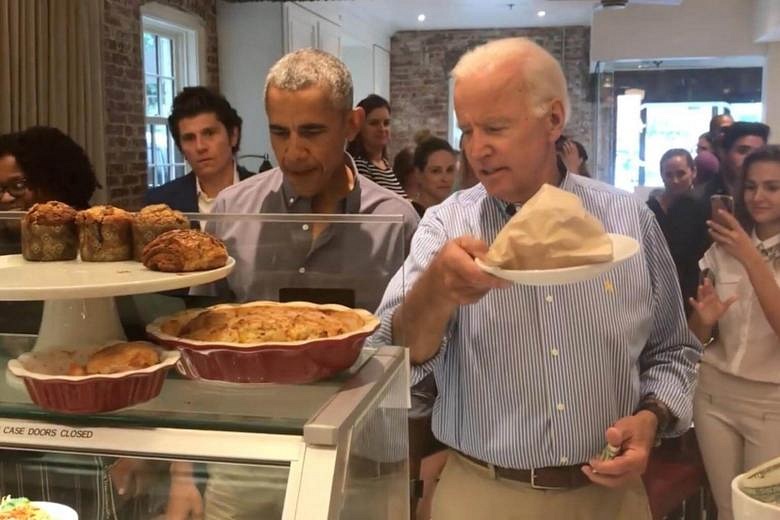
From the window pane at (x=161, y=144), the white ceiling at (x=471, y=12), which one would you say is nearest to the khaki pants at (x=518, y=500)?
the window pane at (x=161, y=144)

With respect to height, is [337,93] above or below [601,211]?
above

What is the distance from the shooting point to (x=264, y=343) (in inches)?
32.7

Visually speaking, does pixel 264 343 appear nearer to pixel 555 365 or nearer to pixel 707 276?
pixel 555 365

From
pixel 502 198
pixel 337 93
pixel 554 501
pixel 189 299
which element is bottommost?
pixel 554 501

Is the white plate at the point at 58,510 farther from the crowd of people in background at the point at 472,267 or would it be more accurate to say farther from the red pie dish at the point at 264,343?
the red pie dish at the point at 264,343

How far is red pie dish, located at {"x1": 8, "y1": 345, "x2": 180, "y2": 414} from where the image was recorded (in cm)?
80

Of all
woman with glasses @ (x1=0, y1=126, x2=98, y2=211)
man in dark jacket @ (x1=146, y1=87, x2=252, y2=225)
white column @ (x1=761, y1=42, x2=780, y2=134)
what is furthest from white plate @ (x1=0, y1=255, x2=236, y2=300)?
white column @ (x1=761, y1=42, x2=780, y2=134)

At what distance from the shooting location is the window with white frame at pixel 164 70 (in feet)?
15.9

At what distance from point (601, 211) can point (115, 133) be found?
3392 millimetres

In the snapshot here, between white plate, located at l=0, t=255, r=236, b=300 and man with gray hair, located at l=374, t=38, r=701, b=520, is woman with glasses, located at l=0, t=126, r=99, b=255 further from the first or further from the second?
white plate, located at l=0, t=255, r=236, b=300

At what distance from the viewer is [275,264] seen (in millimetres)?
1049

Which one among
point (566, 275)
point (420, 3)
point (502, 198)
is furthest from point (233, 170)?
point (420, 3)

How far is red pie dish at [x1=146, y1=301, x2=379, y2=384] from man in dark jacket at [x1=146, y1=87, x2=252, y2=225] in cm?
174

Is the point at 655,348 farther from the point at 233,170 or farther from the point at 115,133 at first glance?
the point at 115,133
